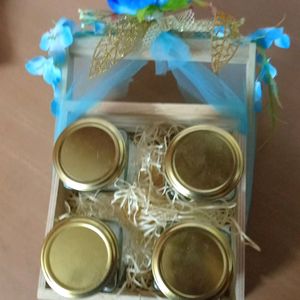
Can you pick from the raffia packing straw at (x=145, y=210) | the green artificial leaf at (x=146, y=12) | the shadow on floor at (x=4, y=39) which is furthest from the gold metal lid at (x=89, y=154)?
the shadow on floor at (x=4, y=39)

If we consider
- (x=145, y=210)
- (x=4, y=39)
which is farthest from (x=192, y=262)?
(x=4, y=39)

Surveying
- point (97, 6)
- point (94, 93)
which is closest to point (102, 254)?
point (94, 93)

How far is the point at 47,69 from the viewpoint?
0.64 m

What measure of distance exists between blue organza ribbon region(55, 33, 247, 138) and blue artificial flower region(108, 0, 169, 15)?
0.14 ft

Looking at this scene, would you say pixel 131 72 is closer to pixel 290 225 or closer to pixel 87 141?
pixel 87 141

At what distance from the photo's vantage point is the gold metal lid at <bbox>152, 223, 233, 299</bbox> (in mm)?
504

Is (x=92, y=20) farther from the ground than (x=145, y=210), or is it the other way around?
(x=92, y=20)

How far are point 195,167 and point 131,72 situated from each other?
170mm

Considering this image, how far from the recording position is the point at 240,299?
1.75 feet

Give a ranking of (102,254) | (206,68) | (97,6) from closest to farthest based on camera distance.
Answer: (102,254)
(206,68)
(97,6)

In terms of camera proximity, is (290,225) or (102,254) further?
(290,225)

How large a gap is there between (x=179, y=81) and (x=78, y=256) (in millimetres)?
263

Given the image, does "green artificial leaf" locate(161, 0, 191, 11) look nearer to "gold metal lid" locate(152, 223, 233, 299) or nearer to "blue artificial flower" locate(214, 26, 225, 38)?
"blue artificial flower" locate(214, 26, 225, 38)

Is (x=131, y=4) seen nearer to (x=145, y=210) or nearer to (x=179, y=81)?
(x=179, y=81)
